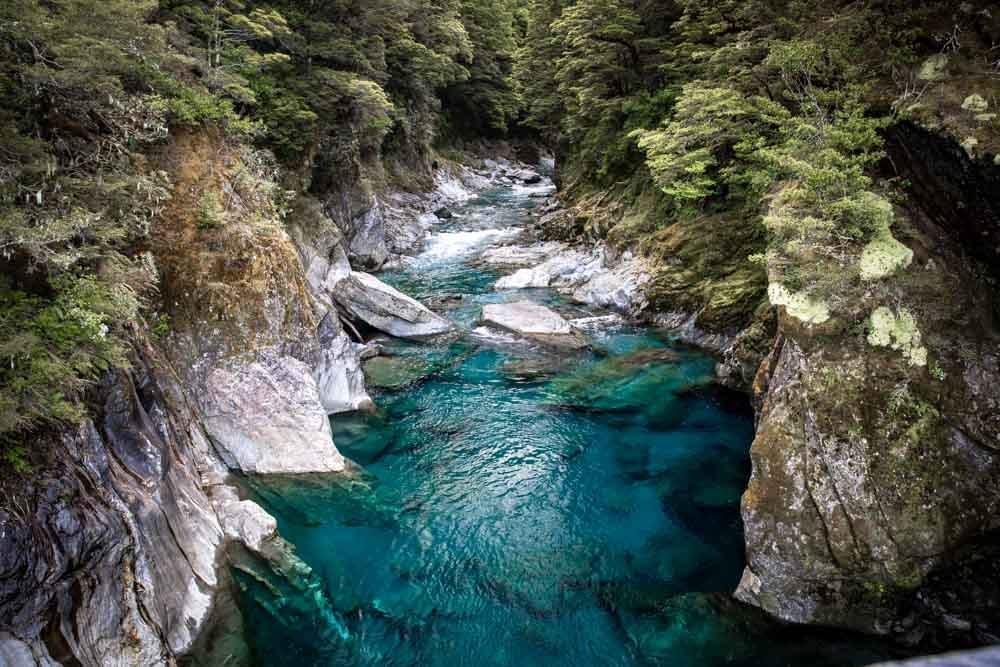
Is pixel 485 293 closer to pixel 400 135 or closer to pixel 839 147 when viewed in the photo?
pixel 839 147

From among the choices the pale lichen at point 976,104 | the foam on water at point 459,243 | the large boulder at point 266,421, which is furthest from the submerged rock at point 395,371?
the pale lichen at point 976,104

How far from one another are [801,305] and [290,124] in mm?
12943

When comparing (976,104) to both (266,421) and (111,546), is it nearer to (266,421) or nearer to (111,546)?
(111,546)

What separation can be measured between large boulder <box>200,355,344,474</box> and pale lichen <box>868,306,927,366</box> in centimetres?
830

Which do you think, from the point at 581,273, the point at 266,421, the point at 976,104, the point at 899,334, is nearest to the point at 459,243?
the point at 581,273

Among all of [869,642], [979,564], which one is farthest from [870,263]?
[869,642]

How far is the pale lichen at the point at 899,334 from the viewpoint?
6.82 metres

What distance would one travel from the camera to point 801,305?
24.1 feet

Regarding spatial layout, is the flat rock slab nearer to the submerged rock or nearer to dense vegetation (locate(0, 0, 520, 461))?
the submerged rock

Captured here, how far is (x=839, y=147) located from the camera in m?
7.74

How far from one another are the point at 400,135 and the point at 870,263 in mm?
27269

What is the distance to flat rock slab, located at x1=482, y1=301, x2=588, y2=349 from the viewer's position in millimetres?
15125

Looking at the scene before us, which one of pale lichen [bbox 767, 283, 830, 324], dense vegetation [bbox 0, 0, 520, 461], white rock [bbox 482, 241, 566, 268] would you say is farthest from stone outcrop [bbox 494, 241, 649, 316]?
pale lichen [bbox 767, 283, 830, 324]

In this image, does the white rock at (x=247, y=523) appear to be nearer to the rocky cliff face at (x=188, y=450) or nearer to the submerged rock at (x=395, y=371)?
the rocky cliff face at (x=188, y=450)
